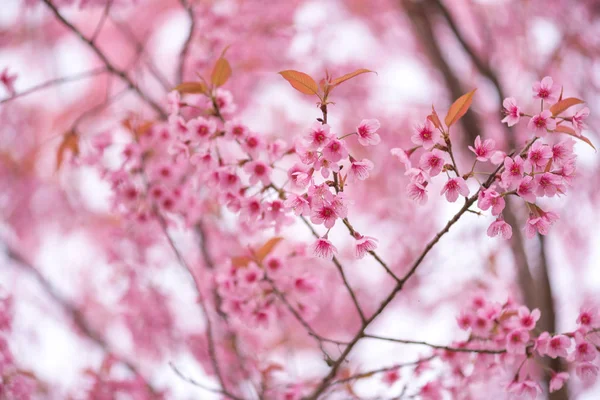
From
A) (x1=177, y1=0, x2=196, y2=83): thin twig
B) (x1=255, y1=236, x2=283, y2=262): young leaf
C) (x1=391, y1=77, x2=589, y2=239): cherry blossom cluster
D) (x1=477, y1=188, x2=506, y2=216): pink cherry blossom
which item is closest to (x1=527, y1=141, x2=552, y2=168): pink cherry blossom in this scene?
(x1=391, y1=77, x2=589, y2=239): cherry blossom cluster

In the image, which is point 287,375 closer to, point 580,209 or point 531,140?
point 531,140

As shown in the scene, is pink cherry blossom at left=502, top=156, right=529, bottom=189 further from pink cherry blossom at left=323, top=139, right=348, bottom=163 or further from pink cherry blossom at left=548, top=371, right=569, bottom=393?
pink cherry blossom at left=548, top=371, right=569, bottom=393

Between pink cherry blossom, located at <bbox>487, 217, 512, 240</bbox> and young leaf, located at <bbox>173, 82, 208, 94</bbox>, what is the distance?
84 centimetres

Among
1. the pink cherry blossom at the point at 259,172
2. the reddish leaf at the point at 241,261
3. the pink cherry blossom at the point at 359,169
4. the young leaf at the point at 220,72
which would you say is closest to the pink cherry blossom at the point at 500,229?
the pink cherry blossom at the point at 359,169

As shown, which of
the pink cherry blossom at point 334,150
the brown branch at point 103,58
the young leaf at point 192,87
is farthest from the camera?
the brown branch at point 103,58

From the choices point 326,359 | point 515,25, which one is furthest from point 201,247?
point 515,25

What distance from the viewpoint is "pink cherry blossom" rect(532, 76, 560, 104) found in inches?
48.1

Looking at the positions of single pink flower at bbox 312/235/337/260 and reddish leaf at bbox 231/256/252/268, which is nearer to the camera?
single pink flower at bbox 312/235/337/260

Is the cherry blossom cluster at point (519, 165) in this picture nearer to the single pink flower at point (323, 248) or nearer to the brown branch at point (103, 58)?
the single pink flower at point (323, 248)

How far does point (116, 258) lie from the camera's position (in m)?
2.27

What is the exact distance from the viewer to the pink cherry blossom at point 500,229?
1192mm

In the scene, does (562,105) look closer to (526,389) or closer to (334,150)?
(334,150)

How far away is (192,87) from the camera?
1.44m

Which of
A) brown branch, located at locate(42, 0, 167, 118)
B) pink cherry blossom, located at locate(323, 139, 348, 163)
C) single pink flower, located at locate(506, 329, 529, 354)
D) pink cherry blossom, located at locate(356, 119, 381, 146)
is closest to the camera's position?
pink cherry blossom, located at locate(323, 139, 348, 163)
